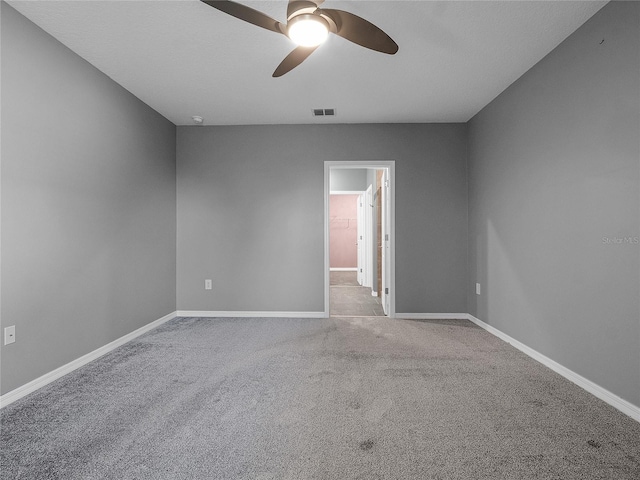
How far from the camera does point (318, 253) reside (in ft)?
13.8

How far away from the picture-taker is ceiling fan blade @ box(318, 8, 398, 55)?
167cm

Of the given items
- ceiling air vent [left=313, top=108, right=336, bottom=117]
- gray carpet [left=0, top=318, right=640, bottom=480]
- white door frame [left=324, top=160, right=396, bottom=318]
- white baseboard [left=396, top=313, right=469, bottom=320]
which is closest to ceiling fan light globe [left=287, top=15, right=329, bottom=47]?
ceiling air vent [left=313, top=108, right=336, bottom=117]

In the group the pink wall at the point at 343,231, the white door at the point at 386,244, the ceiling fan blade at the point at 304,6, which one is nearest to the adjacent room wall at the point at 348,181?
the pink wall at the point at 343,231

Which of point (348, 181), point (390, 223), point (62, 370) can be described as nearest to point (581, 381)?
point (390, 223)

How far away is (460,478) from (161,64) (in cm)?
341

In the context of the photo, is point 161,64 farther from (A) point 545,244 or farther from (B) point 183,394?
(A) point 545,244

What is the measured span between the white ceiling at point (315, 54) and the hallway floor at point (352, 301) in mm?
2604

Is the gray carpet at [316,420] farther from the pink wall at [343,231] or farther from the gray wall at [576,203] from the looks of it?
the pink wall at [343,231]

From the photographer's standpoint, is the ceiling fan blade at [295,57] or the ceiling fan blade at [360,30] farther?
the ceiling fan blade at [295,57]

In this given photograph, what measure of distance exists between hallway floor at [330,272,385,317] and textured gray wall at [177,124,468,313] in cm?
56

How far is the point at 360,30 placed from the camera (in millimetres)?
1743

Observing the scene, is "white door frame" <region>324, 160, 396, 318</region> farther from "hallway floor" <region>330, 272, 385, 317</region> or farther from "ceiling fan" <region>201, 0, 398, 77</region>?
"ceiling fan" <region>201, 0, 398, 77</region>

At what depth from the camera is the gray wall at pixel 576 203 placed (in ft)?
6.26

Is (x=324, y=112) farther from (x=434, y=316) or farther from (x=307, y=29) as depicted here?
(x=434, y=316)
